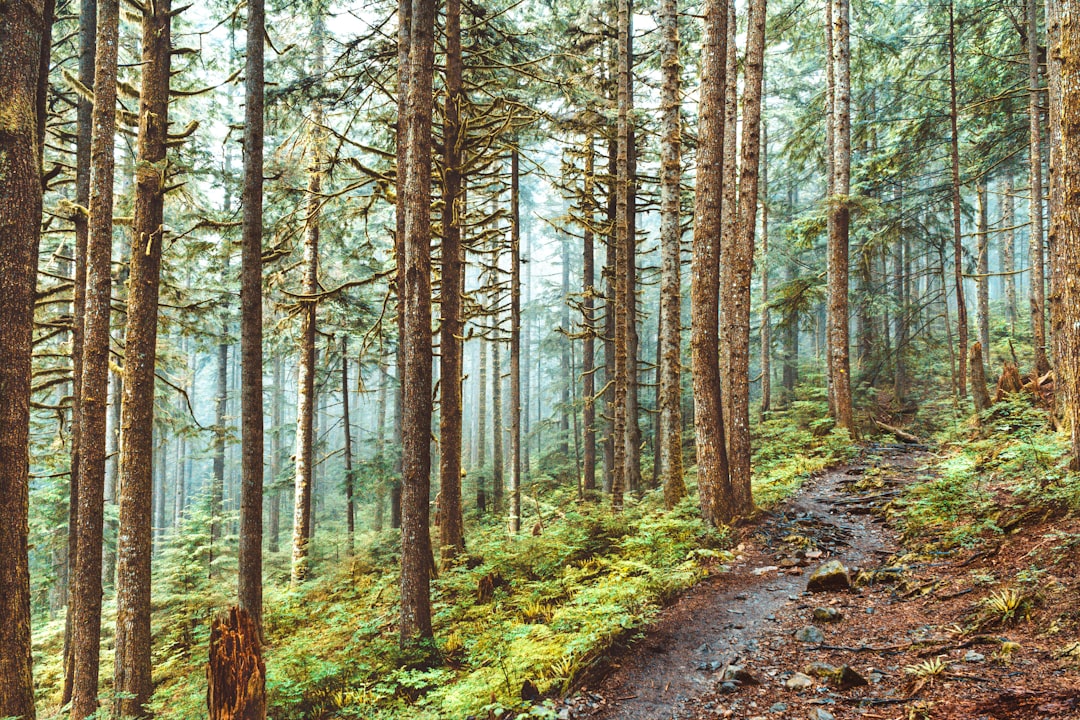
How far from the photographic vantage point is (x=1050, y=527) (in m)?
5.31

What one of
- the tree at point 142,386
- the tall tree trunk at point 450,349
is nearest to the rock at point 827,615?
the tall tree trunk at point 450,349

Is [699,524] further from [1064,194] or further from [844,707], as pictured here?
[1064,194]

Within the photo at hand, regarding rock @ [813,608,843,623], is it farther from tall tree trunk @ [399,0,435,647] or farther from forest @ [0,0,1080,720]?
tall tree trunk @ [399,0,435,647]

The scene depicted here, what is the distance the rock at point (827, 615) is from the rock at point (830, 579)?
0.75 meters

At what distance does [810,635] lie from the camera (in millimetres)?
4848

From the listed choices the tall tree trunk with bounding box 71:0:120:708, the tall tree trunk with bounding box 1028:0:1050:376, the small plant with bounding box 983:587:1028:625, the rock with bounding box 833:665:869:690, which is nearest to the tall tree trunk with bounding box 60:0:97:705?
the tall tree trunk with bounding box 71:0:120:708

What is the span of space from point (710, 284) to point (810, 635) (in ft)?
16.8

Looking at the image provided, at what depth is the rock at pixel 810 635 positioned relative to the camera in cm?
478

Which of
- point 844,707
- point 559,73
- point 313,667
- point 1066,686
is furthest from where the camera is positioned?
point 559,73

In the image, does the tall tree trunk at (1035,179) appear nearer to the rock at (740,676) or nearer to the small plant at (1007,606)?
the small plant at (1007,606)

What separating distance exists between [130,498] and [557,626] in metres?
5.73

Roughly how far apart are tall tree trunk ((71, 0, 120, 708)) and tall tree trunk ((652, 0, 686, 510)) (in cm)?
805

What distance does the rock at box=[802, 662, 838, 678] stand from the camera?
4.07 meters

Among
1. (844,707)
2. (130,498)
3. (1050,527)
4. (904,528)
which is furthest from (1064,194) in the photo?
(130,498)
